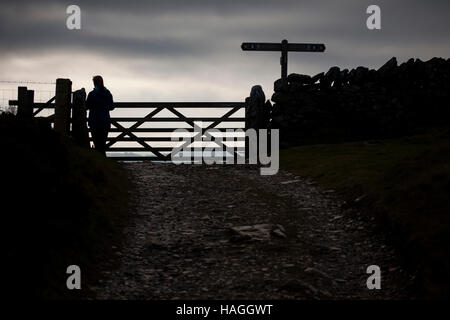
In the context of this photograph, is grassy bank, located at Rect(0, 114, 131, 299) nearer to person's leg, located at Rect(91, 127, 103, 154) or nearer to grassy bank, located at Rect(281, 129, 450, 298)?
grassy bank, located at Rect(281, 129, 450, 298)

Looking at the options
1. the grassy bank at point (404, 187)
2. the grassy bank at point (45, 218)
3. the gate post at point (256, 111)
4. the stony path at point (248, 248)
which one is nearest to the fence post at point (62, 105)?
the stony path at point (248, 248)

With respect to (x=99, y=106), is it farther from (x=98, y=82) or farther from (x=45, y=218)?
(x=45, y=218)

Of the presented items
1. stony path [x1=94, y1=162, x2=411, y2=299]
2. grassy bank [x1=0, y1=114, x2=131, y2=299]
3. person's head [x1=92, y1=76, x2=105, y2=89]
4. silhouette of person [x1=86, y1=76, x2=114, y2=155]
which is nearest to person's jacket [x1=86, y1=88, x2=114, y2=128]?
silhouette of person [x1=86, y1=76, x2=114, y2=155]

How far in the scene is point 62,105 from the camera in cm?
2228

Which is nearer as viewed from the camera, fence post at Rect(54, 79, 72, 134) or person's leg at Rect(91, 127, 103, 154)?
person's leg at Rect(91, 127, 103, 154)

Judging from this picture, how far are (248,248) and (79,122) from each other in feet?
39.5

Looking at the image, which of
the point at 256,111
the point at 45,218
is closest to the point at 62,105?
the point at 256,111

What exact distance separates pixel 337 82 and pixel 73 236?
60.4 ft

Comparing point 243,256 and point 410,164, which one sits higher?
point 410,164

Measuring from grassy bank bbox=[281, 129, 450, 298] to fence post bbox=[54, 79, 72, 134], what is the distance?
24.5ft

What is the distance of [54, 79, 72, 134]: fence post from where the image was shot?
22188mm

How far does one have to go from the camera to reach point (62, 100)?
22.3m

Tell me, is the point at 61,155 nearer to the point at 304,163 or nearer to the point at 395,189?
the point at 395,189
